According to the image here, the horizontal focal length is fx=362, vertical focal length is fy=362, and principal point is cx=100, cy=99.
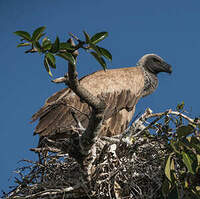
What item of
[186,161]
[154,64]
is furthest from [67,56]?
[154,64]

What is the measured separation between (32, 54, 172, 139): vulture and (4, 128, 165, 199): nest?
1029 millimetres

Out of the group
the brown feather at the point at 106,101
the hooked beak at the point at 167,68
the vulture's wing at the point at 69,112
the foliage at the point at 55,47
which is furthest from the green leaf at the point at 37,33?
the hooked beak at the point at 167,68

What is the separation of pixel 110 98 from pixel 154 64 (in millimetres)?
1874

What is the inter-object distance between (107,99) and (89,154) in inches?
127

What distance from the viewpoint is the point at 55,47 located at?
8.55ft

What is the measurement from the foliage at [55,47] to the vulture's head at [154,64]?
5.83 m

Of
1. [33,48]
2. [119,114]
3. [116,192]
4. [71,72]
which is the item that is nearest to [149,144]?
[116,192]

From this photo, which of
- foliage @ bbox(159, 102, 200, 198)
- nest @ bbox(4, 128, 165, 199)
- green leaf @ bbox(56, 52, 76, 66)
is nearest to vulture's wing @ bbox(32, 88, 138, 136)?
nest @ bbox(4, 128, 165, 199)

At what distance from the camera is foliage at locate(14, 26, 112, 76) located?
2.59 meters

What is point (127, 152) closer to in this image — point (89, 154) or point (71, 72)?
point (89, 154)

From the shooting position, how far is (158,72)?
8.63 meters

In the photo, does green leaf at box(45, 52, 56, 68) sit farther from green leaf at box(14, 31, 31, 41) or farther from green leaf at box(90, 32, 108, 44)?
green leaf at box(90, 32, 108, 44)

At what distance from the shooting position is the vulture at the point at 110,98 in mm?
6547

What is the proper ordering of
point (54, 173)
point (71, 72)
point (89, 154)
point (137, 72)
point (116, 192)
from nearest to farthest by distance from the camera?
point (71, 72), point (89, 154), point (116, 192), point (54, 173), point (137, 72)
